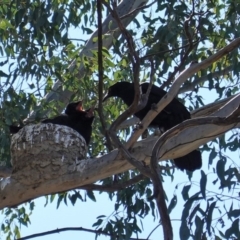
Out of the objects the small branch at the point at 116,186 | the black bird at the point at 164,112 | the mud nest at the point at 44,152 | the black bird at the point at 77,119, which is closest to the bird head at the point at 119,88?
the black bird at the point at 164,112

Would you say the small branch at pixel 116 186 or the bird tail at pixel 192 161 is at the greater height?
the bird tail at pixel 192 161

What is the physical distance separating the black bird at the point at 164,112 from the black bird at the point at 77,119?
0.96 ft

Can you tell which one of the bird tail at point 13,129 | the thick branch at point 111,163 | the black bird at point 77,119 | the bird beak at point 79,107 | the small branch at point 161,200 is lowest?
the small branch at point 161,200

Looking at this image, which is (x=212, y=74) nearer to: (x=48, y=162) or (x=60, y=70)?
(x=60, y=70)

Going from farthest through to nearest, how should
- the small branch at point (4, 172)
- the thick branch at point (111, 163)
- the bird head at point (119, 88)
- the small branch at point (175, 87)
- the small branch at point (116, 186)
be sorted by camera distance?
the bird head at point (119, 88) < the small branch at point (4, 172) < the small branch at point (116, 186) < the thick branch at point (111, 163) < the small branch at point (175, 87)

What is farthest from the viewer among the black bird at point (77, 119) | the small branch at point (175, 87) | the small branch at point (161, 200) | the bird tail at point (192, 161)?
the black bird at point (77, 119)

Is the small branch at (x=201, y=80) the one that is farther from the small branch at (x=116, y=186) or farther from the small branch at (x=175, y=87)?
the small branch at (x=175, y=87)

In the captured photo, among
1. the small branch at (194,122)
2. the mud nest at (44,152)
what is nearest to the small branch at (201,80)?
the mud nest at (44,152)

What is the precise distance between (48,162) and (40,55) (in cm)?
188

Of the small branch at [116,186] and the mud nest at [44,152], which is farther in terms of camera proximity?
the mud nest at [44,152]

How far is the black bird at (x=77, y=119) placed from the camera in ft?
26.7

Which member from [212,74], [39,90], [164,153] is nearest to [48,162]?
[164,153]

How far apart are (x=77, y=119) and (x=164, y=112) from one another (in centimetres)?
139

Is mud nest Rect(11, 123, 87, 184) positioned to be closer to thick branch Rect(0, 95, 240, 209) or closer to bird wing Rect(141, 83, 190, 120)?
thick branch Rect(0, 95, 240, 209)
